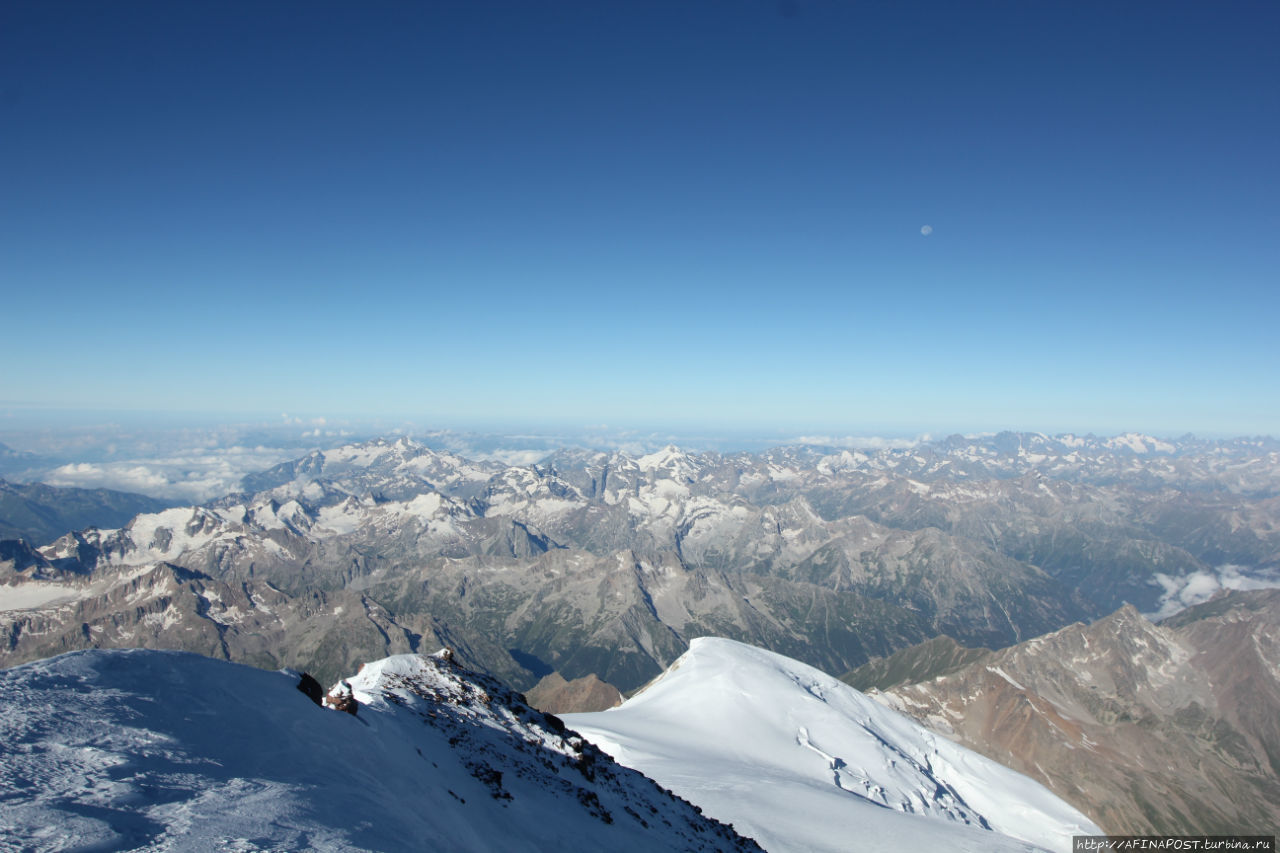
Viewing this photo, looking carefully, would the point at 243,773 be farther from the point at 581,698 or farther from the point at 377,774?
the point at 581,698

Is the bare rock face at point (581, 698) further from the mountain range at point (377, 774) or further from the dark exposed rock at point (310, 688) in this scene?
the dark exposed rock at point (310, 688)

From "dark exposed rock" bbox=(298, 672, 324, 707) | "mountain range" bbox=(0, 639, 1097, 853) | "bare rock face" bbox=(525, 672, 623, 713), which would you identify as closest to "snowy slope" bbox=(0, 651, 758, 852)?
"mountain range" bbox=(0, 639, 1097, 853)

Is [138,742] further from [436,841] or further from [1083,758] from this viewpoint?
[1083,758]

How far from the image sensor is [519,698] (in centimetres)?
3572

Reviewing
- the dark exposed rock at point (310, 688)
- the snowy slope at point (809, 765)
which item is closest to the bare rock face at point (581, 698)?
the snowy slope at point (809, 765)

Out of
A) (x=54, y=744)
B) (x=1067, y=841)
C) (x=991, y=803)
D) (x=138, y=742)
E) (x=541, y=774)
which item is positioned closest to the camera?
(x=54, y=744)

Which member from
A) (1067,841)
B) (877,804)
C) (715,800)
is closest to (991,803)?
(1067,841)

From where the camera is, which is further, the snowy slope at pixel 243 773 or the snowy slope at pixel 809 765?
the snowy slope at pixel 809 765

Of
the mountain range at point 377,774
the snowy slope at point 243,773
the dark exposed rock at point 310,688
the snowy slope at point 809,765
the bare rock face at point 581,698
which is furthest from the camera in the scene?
the bare rock face at point 581,698

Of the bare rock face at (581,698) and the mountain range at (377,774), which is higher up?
the mountain range at (377,774)

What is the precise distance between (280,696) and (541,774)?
13.4 metres

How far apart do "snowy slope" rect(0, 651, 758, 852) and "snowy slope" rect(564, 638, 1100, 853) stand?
19.5m

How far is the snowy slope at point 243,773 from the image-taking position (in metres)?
9.39

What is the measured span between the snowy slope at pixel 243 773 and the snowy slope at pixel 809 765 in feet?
64.0
